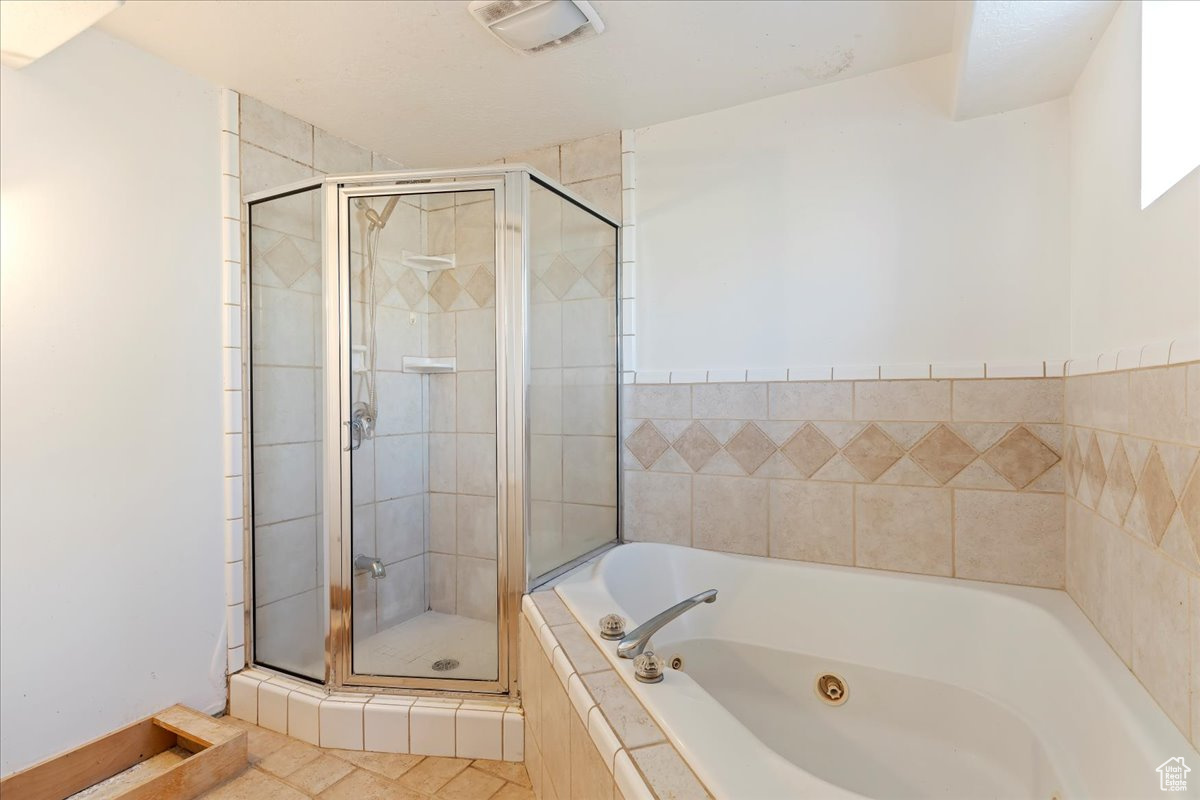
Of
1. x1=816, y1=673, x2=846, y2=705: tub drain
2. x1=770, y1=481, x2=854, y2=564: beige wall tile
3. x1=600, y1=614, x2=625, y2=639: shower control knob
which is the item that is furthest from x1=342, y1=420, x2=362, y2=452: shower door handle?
x1=816, y1=673, x2=846, y2=705: tub drain

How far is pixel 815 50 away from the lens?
5.78 ft

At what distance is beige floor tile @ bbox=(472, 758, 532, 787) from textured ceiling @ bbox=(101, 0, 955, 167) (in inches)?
81.2

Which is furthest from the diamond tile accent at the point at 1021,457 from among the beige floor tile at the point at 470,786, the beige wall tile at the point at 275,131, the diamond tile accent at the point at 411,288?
the beige wall tile at the point at 275,131

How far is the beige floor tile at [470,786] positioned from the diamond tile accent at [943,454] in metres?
1.55

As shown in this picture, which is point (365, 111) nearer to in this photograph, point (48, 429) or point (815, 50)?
point (48, 429)

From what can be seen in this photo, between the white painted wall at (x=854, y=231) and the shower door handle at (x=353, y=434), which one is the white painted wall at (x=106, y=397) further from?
the white painted wall at (x=854, y=231)

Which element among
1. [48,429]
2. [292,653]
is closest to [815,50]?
[48,429]

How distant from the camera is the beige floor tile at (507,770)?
1587 mm

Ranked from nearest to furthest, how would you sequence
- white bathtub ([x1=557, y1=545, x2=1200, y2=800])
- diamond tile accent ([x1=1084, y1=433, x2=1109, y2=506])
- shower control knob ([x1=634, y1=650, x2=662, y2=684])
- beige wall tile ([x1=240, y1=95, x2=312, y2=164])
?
white bathtub ([x1=557, y1=545, x2=1200, y2=800]) < shower control knob ([x1=634, y1=650, x2=662, y2=684]) < diamond tile accent ([x1=1084, y1=433, x2=1109, y2=506]) < beige wall tile ([x1=240, y1=95, x2=312, y2=164])

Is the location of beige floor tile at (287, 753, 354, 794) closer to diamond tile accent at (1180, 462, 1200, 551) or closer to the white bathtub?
the white bathtub

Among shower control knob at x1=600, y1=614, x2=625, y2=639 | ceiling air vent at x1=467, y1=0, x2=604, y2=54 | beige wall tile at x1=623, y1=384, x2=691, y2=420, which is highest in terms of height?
ceiling air vent at x1=467, y1=0, x2=604, y2=54

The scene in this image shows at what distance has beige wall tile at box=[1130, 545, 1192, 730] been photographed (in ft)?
3.15

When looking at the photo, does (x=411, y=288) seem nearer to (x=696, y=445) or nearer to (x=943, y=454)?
(x=696, y=445)

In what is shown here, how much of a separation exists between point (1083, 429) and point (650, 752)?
1.38 m
